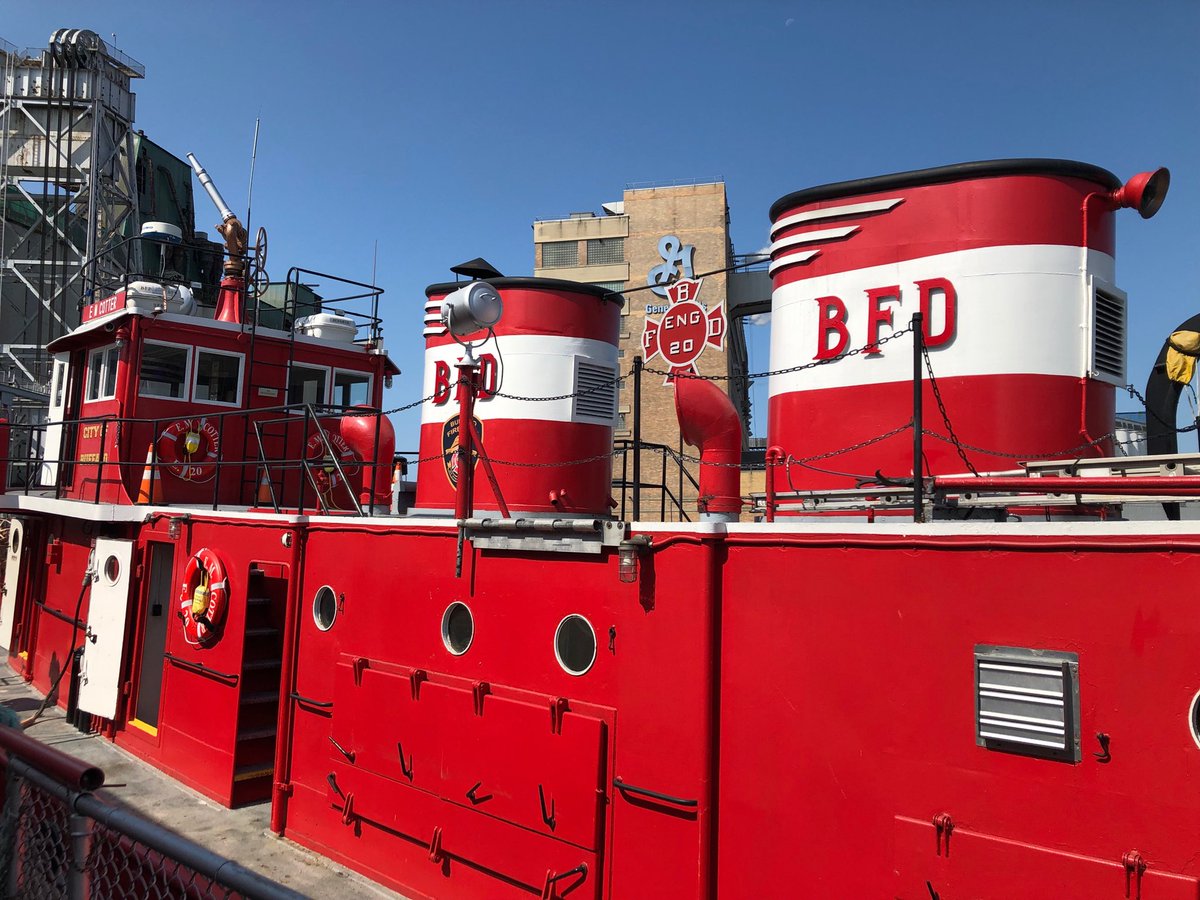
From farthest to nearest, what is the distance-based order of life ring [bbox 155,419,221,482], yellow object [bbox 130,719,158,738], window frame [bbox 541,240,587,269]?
window frame [bbox 541,240,587,269] < life ring [bbox 155,419,221,482] < yellow object [bbox 130,719,158,738]

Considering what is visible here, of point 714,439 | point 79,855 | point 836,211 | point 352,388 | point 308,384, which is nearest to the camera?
point 79,855

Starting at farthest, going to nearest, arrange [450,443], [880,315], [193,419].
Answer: [193,419] < [450,443] < [880,315]

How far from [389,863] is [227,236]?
9.97 meters

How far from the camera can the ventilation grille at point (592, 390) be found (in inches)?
369

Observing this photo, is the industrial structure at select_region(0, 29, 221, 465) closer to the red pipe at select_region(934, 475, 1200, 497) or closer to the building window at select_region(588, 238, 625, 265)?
the building window at select_region(588, 238, 625, 265)

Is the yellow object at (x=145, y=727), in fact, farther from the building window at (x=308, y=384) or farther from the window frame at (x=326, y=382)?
the building window at (x=308, y=384)

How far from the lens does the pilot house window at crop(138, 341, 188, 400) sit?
36.8 feet

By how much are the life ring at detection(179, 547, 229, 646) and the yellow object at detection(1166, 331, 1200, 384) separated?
8.86 m

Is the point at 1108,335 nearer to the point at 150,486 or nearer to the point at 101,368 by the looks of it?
the point at 150,486

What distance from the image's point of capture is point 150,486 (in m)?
10.6

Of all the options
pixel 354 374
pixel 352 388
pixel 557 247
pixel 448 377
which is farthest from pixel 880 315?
pixel 557 247

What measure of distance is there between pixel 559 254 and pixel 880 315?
48267mm

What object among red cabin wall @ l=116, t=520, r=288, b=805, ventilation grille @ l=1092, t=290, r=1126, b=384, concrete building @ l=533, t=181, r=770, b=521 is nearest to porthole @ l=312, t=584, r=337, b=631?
red cabin wall @ l=116, t=520, r=288, b=805

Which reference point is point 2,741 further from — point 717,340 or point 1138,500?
point 717,340
